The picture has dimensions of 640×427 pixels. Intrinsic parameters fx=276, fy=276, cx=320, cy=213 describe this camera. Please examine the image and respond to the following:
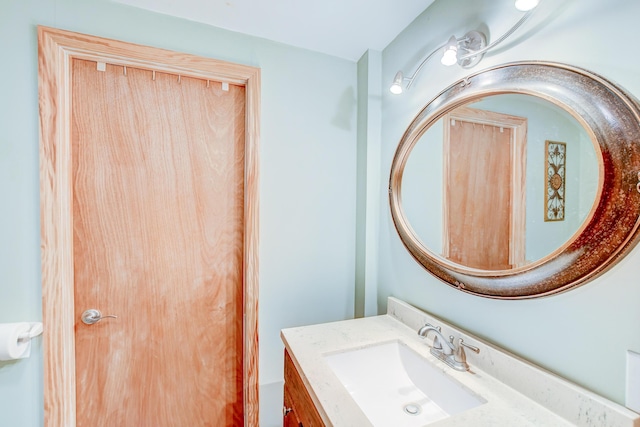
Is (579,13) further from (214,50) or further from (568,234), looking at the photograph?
(214,50)

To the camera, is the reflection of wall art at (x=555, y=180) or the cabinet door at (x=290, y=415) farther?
the cabinet door at (x=290, y=415)

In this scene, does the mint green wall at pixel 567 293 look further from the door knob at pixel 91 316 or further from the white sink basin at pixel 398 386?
the door knob at pixel 91 316

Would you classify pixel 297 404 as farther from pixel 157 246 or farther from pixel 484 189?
pixel 484 189

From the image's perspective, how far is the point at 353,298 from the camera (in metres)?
1.62

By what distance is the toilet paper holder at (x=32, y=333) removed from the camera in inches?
41.0

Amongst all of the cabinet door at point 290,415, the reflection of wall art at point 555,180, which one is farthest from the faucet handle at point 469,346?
the cabinet door at point 290,415

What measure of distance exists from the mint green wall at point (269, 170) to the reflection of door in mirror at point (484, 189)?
625 millimetres

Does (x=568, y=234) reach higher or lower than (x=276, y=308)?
higher

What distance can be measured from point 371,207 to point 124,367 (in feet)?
4.62

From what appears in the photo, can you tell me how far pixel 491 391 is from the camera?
82cm

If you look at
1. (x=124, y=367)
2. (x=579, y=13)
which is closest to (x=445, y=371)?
(x=579, y=13)

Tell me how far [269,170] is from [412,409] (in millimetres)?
1158

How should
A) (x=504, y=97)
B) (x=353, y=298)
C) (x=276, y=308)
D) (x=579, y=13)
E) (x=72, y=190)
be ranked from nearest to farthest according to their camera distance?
(x=579, y=13), (x=504, y=97), (x=72, y=190), (x=276, y=308), (x=353, y=298)

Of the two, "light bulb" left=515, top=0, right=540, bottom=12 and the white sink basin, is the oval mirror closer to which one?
"light bulb" left=515, top=0, right=540, bottom=12
